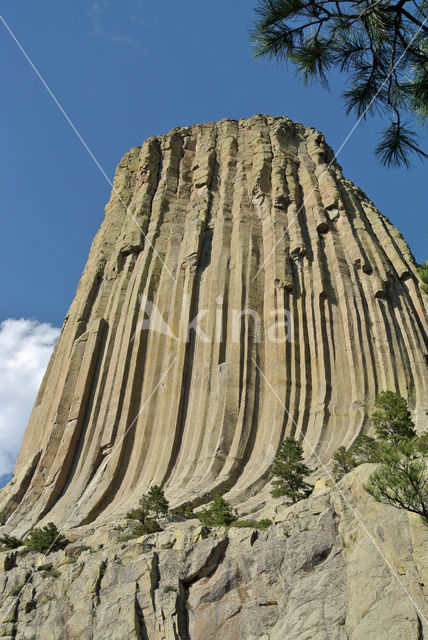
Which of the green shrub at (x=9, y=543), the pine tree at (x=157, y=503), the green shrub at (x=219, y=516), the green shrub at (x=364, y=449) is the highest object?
the green shrub at (x=364, y=449)

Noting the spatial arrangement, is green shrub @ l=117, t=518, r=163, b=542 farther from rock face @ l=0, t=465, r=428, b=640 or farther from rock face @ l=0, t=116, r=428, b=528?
rock face @ l=0, t=116, r=428, b=528

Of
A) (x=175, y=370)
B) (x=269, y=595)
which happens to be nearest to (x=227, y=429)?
(x=175, y=370)

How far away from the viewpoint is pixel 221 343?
84.7ft

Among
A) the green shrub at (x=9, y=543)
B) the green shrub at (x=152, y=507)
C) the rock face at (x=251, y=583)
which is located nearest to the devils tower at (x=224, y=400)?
the rock face at (x=251, y=583)

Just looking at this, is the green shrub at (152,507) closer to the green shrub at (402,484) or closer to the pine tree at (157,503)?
the pine tree at (157,503)

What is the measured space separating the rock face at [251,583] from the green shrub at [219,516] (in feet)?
1.91

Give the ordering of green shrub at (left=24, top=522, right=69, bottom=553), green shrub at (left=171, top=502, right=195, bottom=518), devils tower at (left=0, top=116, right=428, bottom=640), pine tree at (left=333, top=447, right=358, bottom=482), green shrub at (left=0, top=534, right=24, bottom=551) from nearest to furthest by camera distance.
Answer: devils tower at (left=0, top=116, right=428, bottom=640) < pine tree at (left=333, top=447, right=358, bottom=482) < green shrub at (left=24, top=522, right=69, bottom=553) < green shrub at (left=171, top=502, right=195, bottom=518) < green shrub at (left=0, top=534, right=24, bottom=551)

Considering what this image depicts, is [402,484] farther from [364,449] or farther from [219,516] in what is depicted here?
[364,449]

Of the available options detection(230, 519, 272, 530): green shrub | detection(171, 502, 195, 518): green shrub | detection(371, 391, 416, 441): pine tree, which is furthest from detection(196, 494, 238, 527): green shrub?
detection(371, 391, 416, 441): pine tree

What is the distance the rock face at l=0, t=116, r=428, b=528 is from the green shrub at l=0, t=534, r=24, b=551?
1985 mm

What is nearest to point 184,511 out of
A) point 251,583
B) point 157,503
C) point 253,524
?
point 157,503

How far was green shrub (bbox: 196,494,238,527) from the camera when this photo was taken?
1603 centimetres

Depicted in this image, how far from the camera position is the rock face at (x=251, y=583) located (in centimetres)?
992

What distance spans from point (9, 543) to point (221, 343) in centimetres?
1103
